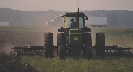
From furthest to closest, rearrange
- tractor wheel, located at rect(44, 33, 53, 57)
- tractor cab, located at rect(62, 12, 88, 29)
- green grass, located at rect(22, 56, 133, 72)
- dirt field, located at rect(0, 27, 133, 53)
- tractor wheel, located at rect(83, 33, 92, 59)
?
dirt field, located at rect(0, 27, 133, 53) → tractor cab, located at rect(62, 12, 88, 29) → tractor wheel, located at rect(44, 33, 53, 57) → tractor wheel, located at rect(83, 33, 92, 59) → green grass, located at rect(22, 56, 133, 72)

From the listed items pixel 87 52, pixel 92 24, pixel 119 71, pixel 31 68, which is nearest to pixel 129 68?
pixel 119 71

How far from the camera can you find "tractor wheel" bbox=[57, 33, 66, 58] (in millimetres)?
16000

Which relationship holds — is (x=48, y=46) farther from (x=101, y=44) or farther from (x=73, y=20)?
(x=101, y=44)

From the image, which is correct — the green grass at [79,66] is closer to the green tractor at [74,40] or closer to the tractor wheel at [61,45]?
the tractor wheel at [61,45]

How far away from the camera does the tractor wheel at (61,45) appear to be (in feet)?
52.5

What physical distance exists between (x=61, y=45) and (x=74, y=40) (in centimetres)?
92

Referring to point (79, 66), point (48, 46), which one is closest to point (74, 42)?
point (48, 46)

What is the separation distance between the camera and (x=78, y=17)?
55.8 feet

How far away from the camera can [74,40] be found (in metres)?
16.1

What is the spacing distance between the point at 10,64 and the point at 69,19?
6.15 meters

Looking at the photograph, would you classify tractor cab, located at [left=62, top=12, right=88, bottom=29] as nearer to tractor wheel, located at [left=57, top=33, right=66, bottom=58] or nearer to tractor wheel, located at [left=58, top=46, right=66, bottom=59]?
tractor wheel, located at [left=57, top=33, right=66, bottom=58]

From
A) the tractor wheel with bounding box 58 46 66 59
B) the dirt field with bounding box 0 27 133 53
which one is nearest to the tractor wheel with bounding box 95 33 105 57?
the tractor wheel with bounding box 58 46 66 59

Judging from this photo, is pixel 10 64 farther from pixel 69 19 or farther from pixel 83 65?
pixel 69 19

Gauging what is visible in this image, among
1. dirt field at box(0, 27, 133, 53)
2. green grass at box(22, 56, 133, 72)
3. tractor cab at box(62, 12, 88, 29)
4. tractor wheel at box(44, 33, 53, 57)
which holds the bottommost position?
green grass at box(22, 56, 133, 72)
